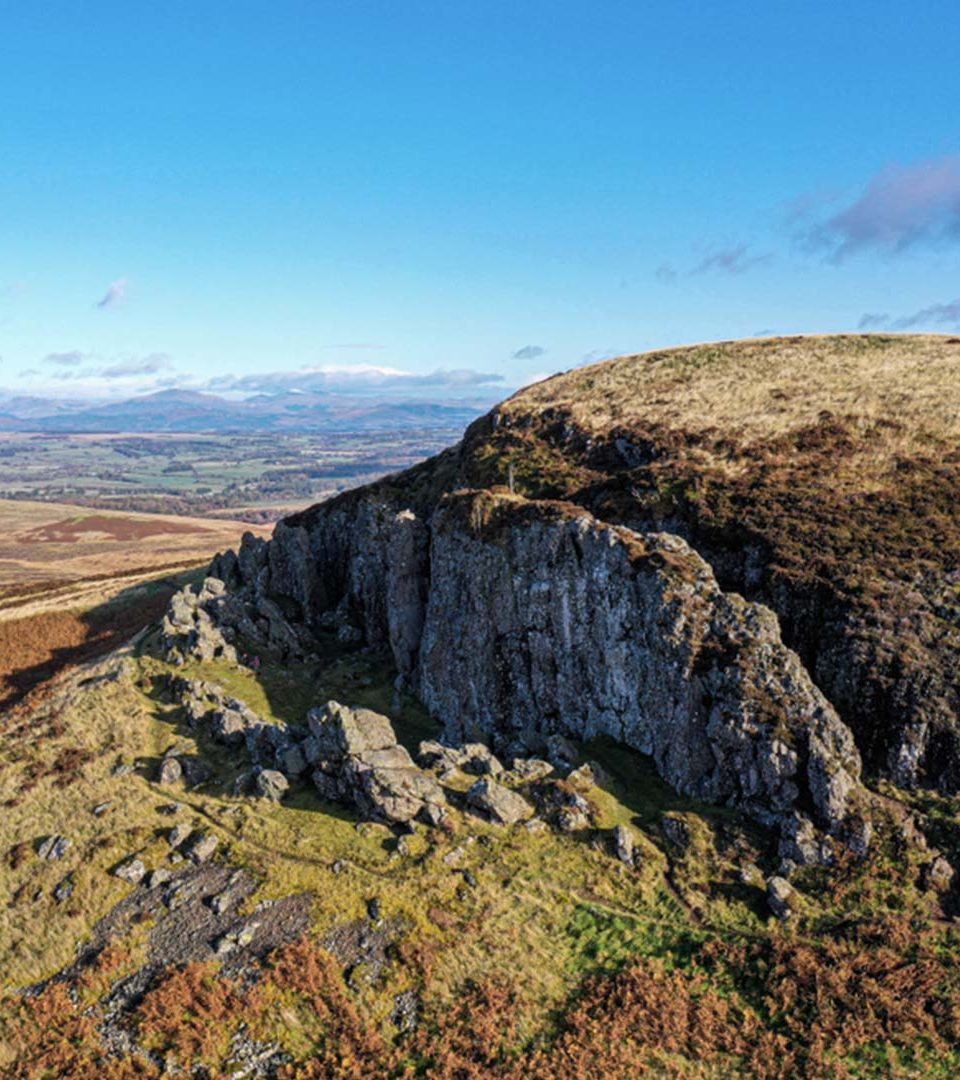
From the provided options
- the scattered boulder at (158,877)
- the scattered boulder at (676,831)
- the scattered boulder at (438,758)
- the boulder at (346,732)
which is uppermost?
the boulder at (346,732)

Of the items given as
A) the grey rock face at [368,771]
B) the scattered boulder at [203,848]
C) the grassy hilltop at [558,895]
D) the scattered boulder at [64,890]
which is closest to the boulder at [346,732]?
the grey rock face at [368,771]

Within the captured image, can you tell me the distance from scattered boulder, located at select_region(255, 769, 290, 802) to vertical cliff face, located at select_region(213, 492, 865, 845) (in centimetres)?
1347

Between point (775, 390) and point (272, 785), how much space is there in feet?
189

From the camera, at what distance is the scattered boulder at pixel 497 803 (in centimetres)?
3550

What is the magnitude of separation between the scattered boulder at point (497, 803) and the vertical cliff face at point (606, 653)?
7.10 meters

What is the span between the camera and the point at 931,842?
3136cm

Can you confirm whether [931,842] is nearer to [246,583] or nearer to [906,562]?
[906,562]

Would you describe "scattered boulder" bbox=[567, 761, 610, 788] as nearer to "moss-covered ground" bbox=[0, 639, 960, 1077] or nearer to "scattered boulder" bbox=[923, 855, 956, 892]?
"moss-covered ground" bbox=[0, 639, 960, 1077]

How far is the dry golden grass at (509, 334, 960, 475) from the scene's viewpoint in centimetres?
5712

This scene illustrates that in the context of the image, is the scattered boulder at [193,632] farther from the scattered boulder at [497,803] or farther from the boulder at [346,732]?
the scattered boulder at [497,803]

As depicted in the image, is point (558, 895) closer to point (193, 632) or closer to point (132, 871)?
point (132, 871)

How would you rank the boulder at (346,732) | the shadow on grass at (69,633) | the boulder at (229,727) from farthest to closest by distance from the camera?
the shadow on grass at (69,633), the boulder at (229,727), the boulder at (346,732)

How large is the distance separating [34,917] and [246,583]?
41.2 meters

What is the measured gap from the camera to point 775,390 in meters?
67.4
